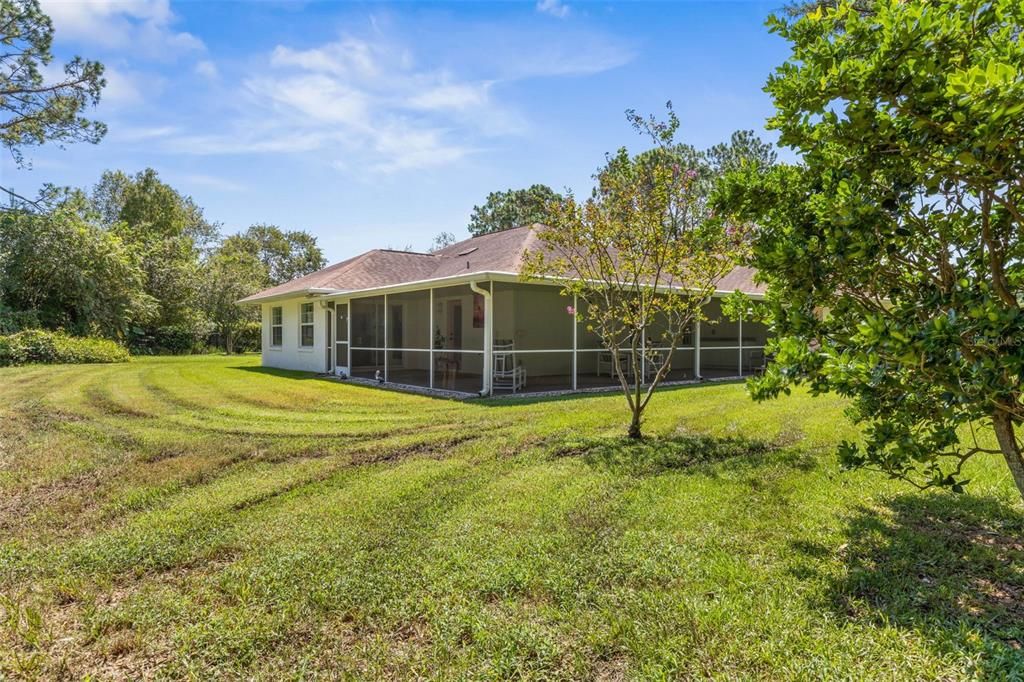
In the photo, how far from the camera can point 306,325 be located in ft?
56.0

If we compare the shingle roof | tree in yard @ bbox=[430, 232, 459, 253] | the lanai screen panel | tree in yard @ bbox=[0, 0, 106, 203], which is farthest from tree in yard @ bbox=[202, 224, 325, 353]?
tree in yard @ bbox=[430, 232, 459, 253]

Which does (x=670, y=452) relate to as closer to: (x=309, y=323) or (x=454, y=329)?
Result: (x=454, y=329)

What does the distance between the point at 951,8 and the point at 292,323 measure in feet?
58.8

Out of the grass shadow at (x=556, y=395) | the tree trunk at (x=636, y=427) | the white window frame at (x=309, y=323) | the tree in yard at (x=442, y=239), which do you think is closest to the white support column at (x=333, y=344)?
the white window frame at (x=309, y=323)

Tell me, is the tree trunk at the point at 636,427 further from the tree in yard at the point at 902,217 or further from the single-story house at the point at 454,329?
the single-story house at the point at 454,329

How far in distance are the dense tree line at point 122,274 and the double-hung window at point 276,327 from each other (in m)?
7.79

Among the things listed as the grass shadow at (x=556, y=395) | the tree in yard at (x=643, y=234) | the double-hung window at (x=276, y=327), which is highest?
the tree in yard at (x=643, y=234)

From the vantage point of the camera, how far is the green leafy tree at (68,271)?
67.4ft

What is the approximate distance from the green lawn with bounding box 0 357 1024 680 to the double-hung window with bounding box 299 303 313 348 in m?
10.4

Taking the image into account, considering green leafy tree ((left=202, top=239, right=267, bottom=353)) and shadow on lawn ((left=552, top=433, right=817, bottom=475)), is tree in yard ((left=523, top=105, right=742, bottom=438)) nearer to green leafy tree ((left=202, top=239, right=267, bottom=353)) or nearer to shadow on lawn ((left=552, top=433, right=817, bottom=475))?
shadow on lawn ((left=552, top=433, right=817, bottom=475))

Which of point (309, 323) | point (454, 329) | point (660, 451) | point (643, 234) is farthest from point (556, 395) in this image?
point (309, 323)

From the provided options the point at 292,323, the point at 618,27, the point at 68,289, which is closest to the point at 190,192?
the point at 68,289

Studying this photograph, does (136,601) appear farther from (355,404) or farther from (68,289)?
(68,289)

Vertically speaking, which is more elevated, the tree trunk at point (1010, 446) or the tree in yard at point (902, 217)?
the tree in yard at point (902, 217)
